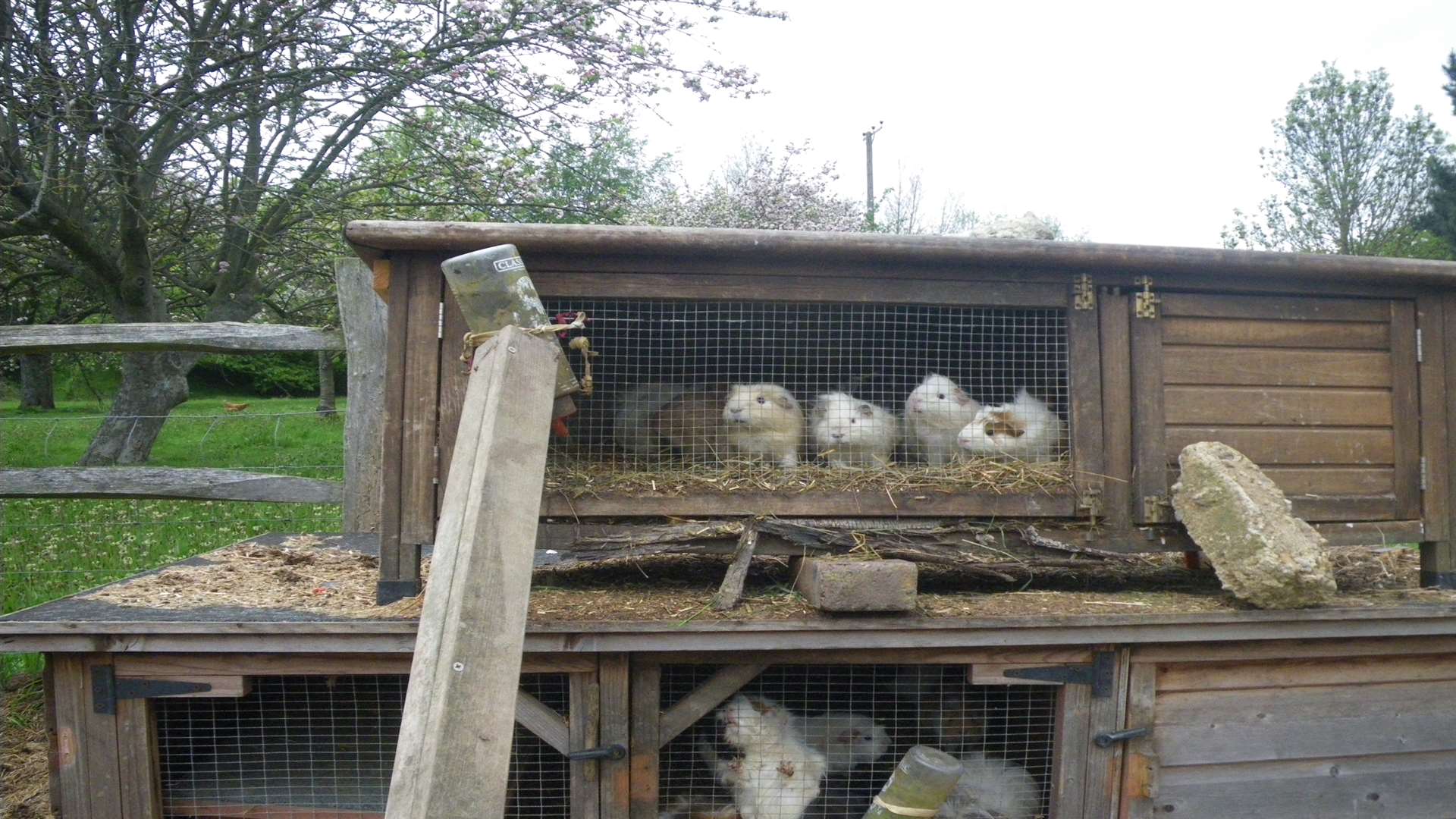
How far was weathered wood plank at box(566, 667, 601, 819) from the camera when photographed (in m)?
2.93

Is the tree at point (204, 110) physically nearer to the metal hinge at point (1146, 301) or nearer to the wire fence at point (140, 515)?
the wire fence at point (140, 515)

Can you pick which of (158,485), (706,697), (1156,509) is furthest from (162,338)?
(1156,509)

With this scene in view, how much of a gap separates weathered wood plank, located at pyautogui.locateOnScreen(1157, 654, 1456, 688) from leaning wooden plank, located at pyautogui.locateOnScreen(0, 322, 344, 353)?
3.78 m

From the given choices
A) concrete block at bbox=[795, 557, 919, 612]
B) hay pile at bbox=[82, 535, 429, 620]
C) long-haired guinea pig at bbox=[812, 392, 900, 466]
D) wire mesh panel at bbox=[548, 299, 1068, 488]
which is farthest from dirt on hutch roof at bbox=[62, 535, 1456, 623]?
long-haired guinea pig at bbox=[812, 392, 900, 466]

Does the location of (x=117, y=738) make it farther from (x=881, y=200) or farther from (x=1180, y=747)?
(x=881, y=200)

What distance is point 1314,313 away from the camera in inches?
139

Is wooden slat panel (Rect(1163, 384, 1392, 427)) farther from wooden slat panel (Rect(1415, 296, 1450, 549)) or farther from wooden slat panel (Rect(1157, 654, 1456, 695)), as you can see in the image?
wooden slat panel (Rect(1157, 654, 1456, 695))

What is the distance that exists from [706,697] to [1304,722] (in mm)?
2065

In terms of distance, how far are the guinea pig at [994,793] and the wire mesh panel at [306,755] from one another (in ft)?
4.65

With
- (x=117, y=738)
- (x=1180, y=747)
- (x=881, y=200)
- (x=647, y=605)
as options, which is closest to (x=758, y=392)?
(x=647, y=605)

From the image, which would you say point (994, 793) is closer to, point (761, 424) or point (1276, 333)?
point (761, 424)

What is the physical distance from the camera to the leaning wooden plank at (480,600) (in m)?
1.44

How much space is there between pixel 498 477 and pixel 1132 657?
2276mm

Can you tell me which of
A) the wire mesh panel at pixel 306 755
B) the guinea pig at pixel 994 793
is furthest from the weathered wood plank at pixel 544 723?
the guinea pig at pixel 994 793
